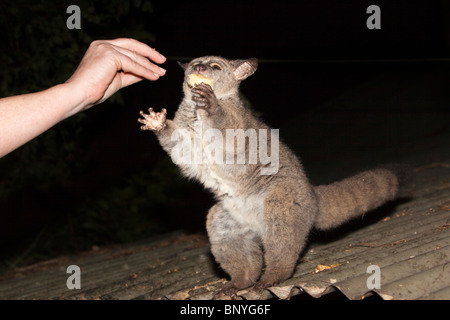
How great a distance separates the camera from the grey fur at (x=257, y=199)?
3768 mm

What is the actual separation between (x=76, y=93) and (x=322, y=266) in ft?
7.23

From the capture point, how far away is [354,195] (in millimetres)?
4223

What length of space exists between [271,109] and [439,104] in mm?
5347

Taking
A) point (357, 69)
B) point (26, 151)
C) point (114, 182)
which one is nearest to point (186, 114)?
point (26, 151)

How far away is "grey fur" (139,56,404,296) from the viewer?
3.77m

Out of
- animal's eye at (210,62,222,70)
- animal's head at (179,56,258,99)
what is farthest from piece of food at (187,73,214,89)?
animal's eye at (210,62,222,70)

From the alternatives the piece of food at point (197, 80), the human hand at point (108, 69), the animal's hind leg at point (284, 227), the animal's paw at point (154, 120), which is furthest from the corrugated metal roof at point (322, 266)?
the piece of food at point (197, 80)

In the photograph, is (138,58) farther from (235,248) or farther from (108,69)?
(235,248)

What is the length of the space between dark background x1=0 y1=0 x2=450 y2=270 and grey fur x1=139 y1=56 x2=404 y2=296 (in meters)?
2.90

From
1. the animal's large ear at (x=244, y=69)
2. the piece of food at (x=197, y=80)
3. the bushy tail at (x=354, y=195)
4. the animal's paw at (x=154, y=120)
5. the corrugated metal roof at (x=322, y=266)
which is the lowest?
the corrugated metal roof at (x=322, y=266)

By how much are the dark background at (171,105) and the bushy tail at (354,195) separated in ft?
8.53

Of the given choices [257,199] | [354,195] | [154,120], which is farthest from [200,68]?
[354,195]

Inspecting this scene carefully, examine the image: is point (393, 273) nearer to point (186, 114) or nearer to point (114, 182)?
point (186, 114)

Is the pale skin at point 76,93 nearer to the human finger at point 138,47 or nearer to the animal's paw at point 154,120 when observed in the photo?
the human finger at point 138,47
